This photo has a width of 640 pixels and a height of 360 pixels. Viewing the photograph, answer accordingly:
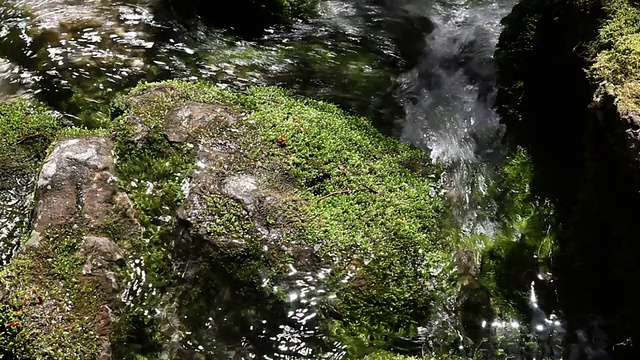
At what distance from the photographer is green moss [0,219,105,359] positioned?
132 inches

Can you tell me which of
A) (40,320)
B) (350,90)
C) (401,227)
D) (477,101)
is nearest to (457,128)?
(477,101)

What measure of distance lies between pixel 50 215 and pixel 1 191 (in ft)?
3.12

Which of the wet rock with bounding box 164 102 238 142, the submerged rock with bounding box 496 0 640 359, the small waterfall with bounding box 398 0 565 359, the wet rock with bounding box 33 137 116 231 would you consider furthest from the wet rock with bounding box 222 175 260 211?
the submerged rock with bounding box 496 0 640 359

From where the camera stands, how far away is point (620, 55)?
3676mm

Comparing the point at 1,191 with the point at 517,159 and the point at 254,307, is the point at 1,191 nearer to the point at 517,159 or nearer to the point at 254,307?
the point at 254,307

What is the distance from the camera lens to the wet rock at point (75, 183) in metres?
4.01

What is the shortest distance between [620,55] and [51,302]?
4.51 m

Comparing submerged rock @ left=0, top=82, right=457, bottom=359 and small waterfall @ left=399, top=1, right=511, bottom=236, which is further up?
small waterfall @ left=399, top=1, right=511, bottom=236

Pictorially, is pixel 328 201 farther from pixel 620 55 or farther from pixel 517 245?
pixel 620 55

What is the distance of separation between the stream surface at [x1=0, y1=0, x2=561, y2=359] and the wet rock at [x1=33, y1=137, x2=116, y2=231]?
1.76 ft

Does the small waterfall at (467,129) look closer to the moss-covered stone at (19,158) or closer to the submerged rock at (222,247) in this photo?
the submerged rock at (222,247)

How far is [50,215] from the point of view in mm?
3969

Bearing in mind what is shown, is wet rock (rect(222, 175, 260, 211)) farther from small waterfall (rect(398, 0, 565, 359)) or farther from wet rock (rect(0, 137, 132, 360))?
small waterfall (rect(398, 0, 565, 359))

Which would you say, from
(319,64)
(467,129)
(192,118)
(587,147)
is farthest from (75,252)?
(587,147)
